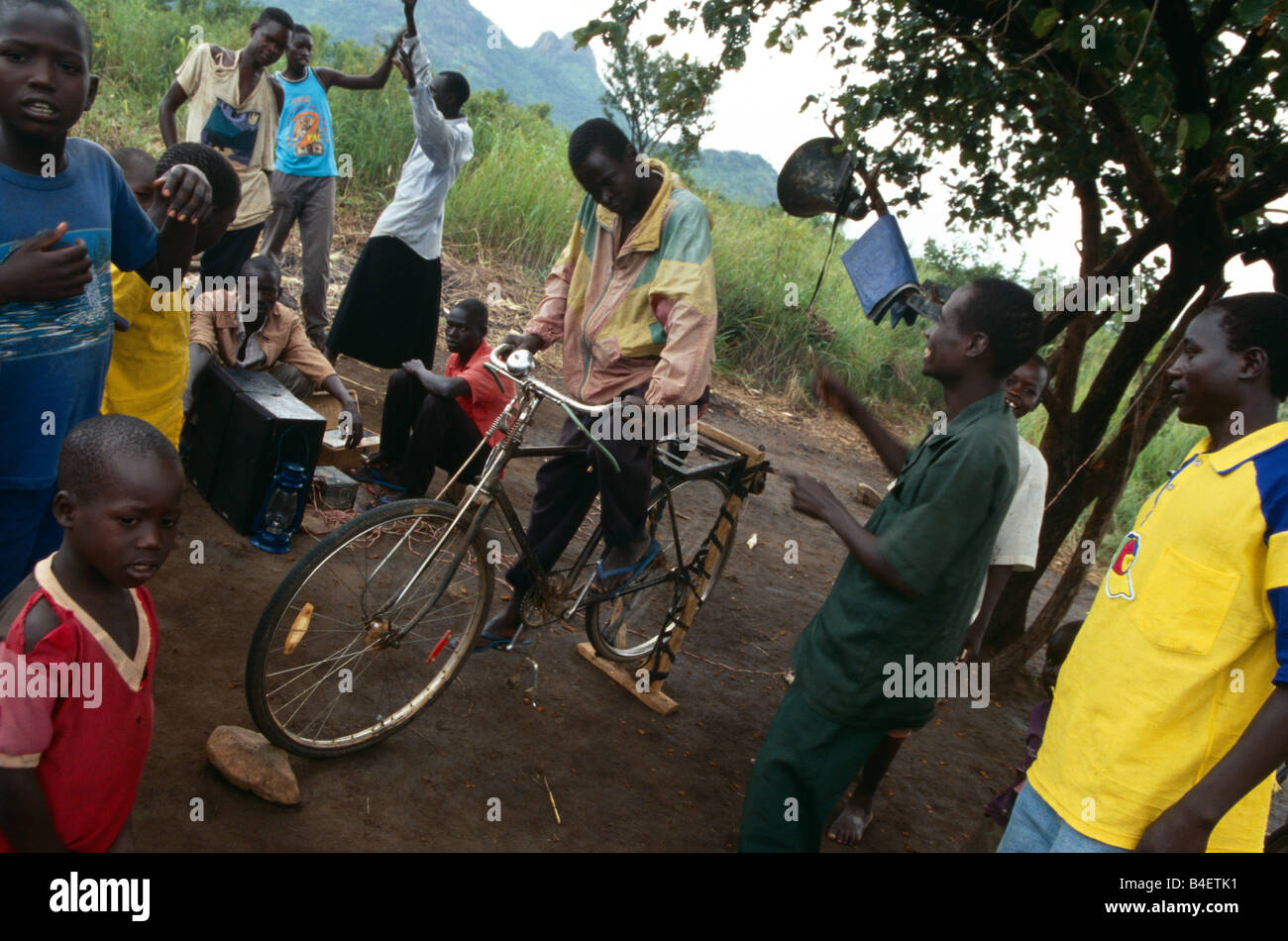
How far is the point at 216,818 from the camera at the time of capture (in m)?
2.61

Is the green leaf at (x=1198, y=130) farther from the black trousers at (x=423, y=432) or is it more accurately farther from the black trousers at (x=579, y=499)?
the black trousers at (x=423, y=432)

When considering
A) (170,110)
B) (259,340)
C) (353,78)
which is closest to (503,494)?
(259,340)

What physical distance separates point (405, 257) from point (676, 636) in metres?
3.30

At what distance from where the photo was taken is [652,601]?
14.3 feet

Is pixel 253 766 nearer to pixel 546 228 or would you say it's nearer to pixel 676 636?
pixel 676 636

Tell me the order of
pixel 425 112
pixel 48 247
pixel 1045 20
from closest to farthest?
pixel 48 247, pixel 1045 20, pixel 425 112

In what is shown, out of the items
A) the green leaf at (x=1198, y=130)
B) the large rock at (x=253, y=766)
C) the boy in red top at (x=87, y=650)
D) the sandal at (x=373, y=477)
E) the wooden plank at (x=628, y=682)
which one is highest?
the green leaf at (x=1198, y=130)

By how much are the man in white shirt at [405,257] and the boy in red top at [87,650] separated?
433cm

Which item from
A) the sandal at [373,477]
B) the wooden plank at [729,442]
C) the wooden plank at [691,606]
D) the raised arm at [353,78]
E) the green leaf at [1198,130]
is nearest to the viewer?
the green leaf at [1198,130]

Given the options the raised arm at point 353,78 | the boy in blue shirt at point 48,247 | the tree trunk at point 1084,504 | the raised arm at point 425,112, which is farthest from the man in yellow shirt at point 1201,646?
the raised arm at point 353,78

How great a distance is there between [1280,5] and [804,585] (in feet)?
13.0

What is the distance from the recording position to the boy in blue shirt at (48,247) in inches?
76.9

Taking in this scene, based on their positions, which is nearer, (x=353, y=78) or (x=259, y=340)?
(x=259, y=340)
